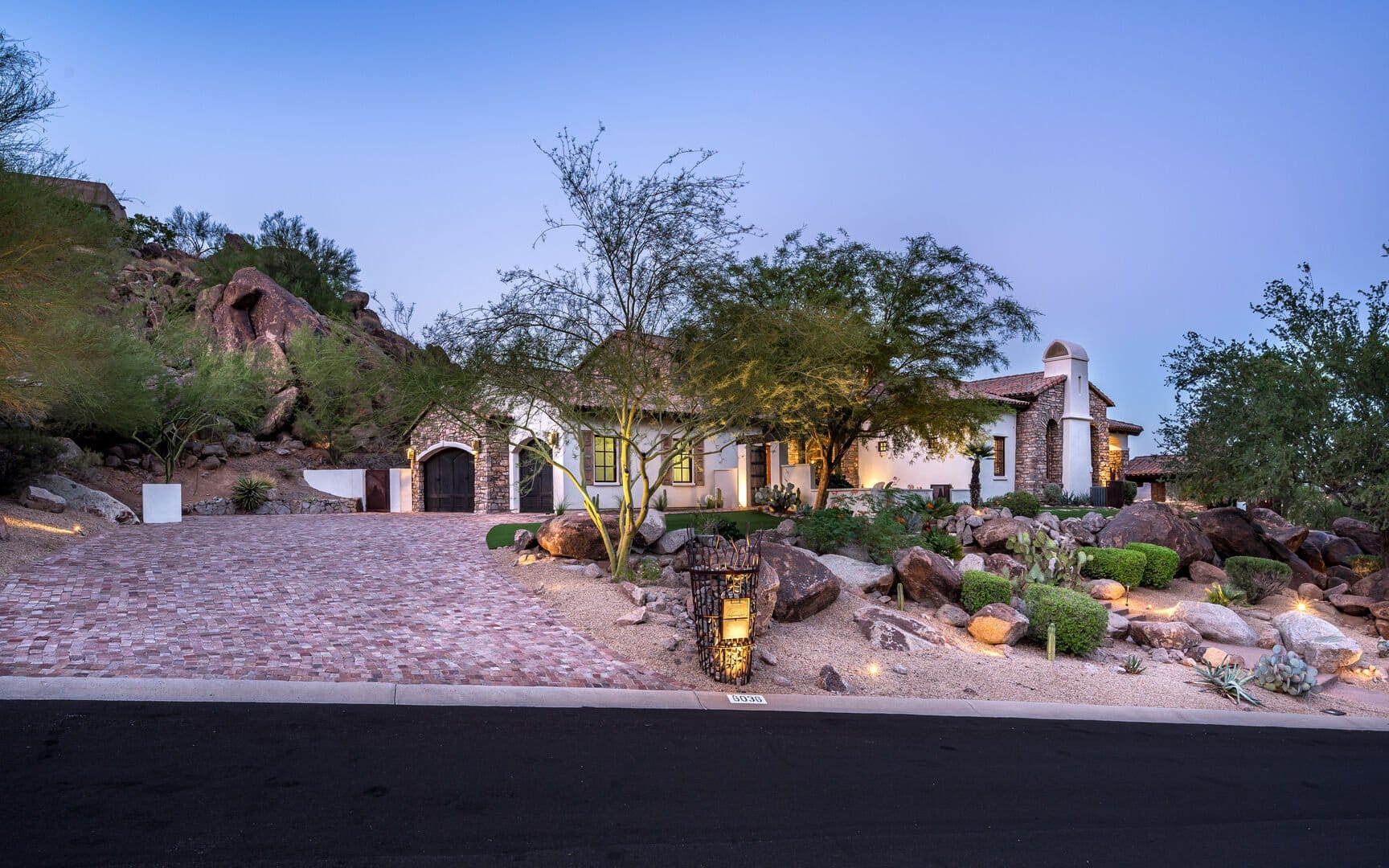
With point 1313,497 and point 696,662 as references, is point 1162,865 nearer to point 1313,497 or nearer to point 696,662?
A: point 696,662

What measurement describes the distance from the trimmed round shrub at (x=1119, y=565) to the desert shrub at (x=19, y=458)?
2023cm

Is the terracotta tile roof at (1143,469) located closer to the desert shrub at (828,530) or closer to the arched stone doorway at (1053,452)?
the arched stone doorway at (1053,452)

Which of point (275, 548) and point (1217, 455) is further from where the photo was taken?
point (1217, 455)

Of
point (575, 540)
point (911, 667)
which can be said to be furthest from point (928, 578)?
point (575, 540)

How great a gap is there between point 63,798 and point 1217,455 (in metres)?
18.1

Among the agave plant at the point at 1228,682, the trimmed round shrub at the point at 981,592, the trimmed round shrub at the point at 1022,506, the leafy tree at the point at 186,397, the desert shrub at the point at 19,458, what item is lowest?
the agave plant at the point at 1228,682

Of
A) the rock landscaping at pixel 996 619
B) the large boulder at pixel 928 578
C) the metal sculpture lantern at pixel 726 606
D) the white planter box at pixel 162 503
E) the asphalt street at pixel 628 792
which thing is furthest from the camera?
the white planter box at pixel 162 503

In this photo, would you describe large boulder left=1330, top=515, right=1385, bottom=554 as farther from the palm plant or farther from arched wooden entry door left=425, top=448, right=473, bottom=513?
arched wooden entry door left=425, top=448, right=473, bottom=513

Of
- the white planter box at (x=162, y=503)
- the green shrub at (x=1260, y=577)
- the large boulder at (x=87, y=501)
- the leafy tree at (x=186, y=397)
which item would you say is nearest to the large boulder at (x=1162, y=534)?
the green shrub at (x=1260, y=577)

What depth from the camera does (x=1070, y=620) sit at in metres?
10.3

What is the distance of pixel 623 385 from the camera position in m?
11.1

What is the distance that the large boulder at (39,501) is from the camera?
14913mm

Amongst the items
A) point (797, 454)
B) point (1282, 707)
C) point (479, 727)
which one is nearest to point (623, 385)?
point (479, 727)

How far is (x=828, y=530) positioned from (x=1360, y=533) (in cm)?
1325
